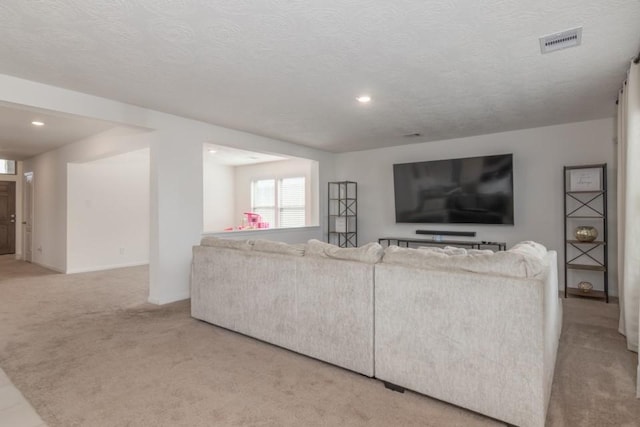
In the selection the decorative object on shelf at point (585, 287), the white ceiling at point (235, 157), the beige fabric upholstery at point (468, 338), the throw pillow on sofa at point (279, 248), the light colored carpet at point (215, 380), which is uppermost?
the white ceiling at point (235, 157)

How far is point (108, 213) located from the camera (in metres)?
6.68

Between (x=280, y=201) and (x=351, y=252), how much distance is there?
21.3 feet

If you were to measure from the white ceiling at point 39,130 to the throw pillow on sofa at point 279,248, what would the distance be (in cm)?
247

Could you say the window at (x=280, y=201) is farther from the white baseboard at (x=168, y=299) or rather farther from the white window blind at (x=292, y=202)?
the white baseboard at (x=168, y=299)

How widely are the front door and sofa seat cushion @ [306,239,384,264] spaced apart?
31.1ft

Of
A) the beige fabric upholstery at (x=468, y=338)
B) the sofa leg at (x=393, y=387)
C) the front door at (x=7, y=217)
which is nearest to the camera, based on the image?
the beige fabric upholstery at (x=468, y=338)

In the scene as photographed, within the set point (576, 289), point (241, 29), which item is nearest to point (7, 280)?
point (241, 29)

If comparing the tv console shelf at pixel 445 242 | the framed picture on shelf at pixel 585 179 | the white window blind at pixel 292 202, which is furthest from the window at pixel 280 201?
the framed picture on shelf at pixel 585 179

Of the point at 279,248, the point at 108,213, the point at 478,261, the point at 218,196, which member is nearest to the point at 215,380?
the point at 279,248

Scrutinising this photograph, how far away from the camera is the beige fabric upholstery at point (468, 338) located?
1.71 m

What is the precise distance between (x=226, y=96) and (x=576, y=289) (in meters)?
5.23

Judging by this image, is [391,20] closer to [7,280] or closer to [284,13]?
[284,13]

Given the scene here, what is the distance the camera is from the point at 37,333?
3.16 metres

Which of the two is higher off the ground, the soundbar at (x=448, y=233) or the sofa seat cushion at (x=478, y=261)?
the sofa seat cushion at (x=478, y=261)
